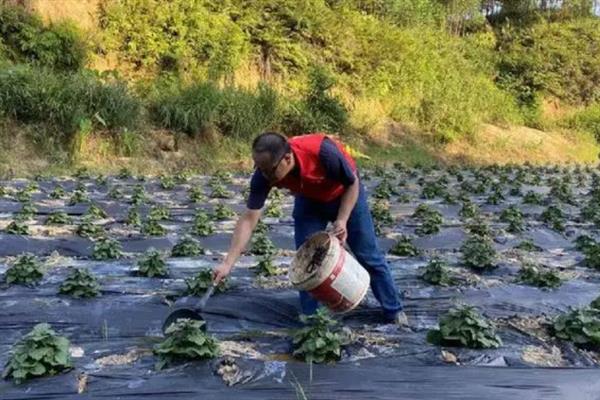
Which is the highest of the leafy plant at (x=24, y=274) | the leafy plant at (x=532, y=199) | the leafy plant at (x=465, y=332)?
the leafy plant at (x=465, y=332)

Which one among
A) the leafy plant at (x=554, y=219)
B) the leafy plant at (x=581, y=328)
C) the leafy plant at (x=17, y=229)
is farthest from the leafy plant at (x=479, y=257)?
the leafy plant at (x=17, y=229)

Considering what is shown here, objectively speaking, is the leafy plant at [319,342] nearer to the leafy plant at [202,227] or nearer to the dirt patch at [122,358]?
the dirt patch at [122,358]

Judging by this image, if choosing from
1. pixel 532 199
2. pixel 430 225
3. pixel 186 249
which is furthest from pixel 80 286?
pixel 532 199

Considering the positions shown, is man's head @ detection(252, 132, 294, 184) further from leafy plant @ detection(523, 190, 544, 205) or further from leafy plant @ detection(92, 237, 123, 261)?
leafy plant @ detection(523, 190, 544, 205)

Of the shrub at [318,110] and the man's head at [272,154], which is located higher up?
the man's head at [272,154]

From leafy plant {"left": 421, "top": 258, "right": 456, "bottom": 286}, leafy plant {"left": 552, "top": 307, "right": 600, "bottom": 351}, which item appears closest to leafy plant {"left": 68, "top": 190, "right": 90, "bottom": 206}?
leafy plant {"left": 421, "top": 258, "right": 456, "bottom": 286}

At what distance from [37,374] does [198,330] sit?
0.66 metres

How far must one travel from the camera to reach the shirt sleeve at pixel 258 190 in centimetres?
369

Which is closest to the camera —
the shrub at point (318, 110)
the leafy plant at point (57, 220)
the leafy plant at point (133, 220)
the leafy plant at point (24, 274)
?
the leafy plant at point (24, 274)

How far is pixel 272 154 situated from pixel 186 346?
94 centimetres

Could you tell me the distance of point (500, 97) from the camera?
1025 inches

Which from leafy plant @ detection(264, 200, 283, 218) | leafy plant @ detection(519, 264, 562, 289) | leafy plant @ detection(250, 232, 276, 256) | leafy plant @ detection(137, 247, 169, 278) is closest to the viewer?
leafy plant @ detection(519, 264, 562, 289)

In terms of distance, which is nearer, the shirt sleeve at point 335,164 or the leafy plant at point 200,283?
the shirt sleeve at point 335,164

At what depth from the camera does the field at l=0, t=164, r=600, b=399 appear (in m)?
2.93
